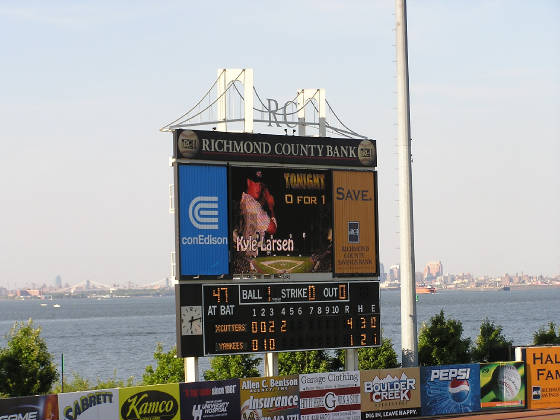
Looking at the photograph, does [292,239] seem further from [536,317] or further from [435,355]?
[536,317]

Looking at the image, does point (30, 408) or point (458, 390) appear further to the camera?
point (458, 390)

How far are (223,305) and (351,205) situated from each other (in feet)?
19.4

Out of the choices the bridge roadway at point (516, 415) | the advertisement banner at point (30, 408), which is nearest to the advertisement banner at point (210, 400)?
the advertisement banner at point (30, 408)

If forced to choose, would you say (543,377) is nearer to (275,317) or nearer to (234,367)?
(275,317)

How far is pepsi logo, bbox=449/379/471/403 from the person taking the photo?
3381 centimetres

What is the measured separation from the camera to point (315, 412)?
3136 centimetres

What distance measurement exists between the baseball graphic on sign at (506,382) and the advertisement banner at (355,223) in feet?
21.6

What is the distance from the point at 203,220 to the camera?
29328 mm

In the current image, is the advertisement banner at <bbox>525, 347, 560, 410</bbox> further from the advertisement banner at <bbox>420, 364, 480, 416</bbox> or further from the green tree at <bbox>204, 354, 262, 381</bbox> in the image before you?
the green tree at <bbox>204, 354, 262, 381</bbox>

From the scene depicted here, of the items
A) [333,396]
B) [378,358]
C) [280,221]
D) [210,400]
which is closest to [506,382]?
[378,358]

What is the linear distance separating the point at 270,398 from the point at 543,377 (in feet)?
37.9

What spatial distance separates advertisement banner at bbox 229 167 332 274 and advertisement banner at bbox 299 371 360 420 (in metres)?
3.73

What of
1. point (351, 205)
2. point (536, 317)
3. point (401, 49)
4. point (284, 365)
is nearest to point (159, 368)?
point (284, 365)

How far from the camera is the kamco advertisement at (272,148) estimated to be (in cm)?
2959
